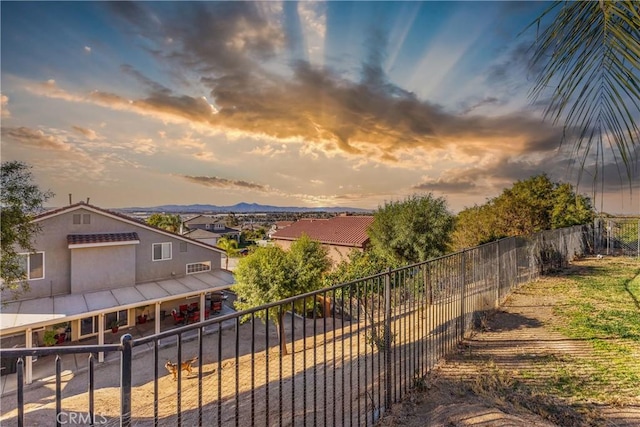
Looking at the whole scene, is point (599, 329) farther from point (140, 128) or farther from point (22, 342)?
point (22, 342)

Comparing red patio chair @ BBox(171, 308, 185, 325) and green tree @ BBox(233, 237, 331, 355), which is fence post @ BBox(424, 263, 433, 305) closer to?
green tree @ BBox(233, 237, 331, 355)

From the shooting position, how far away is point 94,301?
Result: 36.4 ft

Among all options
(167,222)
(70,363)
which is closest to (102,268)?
(70,363)

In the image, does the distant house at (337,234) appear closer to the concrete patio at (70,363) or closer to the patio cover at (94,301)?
the patio cover at (94,301)

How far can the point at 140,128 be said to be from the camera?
38.9 feet

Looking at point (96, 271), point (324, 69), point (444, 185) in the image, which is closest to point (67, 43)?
point (324, 69)

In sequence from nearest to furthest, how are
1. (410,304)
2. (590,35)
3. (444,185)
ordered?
(590,35), (410,304), (444,185)

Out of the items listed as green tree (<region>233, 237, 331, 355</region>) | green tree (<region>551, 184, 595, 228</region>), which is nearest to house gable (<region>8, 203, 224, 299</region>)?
green tree (<region>233, 237, 331, 355</region>)

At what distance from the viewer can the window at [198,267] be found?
15.2 metres

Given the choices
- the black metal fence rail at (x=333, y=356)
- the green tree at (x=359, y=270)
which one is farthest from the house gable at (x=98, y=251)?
the green tree at (x=359, y=270)

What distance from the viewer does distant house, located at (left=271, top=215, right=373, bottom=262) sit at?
2005cm

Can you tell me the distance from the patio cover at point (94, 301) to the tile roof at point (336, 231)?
8094 mm

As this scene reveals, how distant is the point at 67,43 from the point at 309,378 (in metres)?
11.1

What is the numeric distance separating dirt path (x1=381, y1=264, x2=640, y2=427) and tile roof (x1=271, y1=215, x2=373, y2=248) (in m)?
12.8
